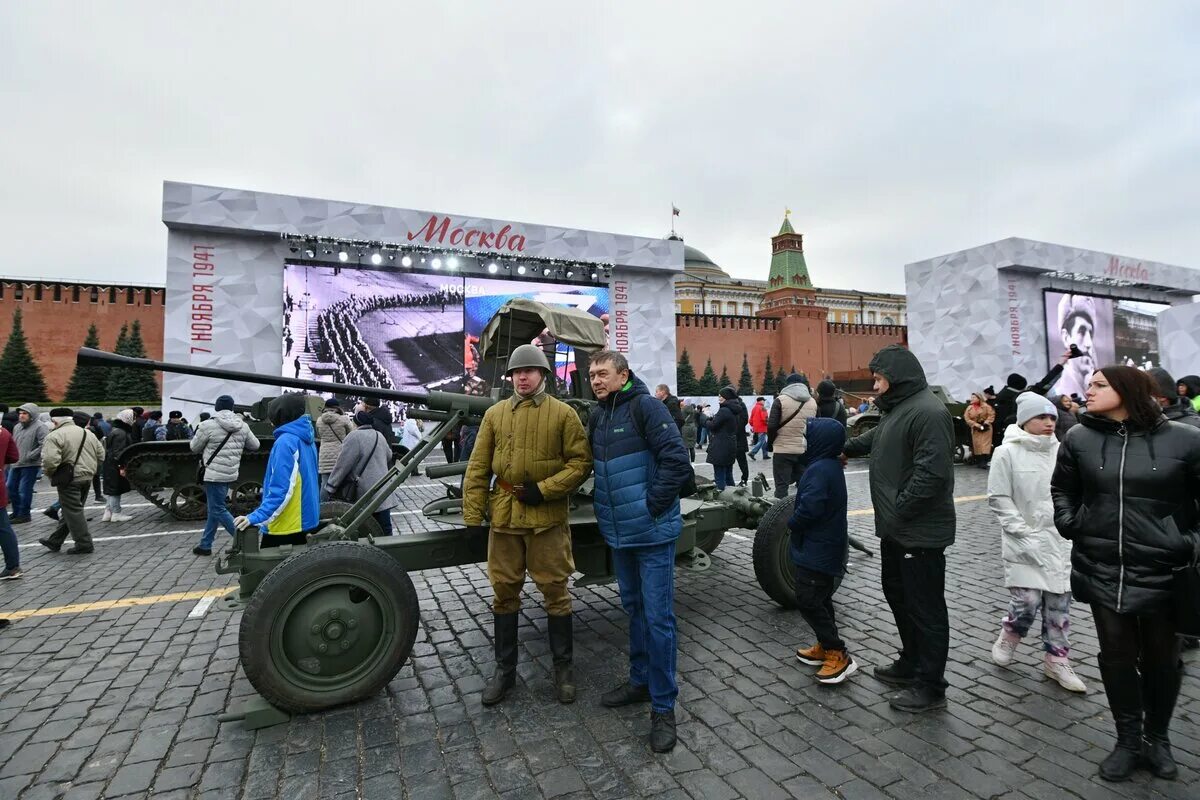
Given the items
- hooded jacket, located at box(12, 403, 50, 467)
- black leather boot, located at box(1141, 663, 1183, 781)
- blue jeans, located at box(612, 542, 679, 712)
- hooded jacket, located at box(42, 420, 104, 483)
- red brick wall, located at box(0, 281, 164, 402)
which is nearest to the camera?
black leather boot, located at box(1141, 663, 1183, 781)

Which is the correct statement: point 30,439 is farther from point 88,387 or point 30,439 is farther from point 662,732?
point 88,387

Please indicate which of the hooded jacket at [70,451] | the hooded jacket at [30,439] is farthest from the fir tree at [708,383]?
the hooded jacket at [70,451]

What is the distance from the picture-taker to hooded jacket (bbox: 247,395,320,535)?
3.86 metres

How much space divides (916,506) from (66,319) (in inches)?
1714

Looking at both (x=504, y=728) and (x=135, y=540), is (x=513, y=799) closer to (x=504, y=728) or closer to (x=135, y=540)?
(x=504, y=728)

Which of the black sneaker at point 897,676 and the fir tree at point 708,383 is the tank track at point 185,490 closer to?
the black sneaker at point 897,676

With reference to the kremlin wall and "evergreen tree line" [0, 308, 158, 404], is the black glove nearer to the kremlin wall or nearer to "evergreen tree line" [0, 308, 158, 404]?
"evergreen tree line" [0, 308, 158, 404]

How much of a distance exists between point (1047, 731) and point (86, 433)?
9277 millimetres

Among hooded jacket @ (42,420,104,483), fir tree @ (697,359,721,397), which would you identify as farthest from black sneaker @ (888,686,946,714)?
fir tree @ (697,359,721,397)

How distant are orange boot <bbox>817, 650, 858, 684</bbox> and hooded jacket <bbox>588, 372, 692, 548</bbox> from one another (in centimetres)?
125

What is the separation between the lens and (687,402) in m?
22.0

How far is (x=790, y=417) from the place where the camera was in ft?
24.4

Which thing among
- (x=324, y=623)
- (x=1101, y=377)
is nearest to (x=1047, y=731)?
(x=1101, y=377)

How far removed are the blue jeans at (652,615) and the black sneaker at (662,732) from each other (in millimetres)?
31
